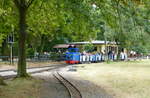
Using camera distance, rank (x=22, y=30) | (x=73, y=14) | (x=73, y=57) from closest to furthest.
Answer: (x=73, y=14)
(x=22, y=30)
(x=73, y=57)

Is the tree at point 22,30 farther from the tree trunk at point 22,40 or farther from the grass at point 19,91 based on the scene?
the grass at point 19,91

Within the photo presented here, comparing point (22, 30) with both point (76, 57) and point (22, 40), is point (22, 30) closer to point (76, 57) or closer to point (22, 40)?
point (22, 40)

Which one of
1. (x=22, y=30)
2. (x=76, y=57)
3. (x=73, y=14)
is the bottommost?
(x=76, y=57)

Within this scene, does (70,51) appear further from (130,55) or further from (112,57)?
(130,55)

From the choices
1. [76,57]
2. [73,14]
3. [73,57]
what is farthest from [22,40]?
[76,57]

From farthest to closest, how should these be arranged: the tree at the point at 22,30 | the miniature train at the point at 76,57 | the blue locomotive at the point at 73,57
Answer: the miniature train at the point at 76,57 < the blue locomotive at the point at 73,57 < the tree at the point at 22,30

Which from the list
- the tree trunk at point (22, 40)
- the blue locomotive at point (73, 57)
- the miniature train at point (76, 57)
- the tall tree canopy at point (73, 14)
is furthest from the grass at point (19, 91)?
the miniature train at point (76, 57)

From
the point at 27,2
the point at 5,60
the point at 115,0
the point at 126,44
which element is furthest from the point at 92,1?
the point at 126,44

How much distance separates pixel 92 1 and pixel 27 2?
4099 millimetres

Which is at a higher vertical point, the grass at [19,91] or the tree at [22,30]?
the tree at [22,30]

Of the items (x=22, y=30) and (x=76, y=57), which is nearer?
(x=22, y=30)

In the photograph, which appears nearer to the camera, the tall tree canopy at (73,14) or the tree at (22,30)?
the tall tree canopy at (73,14)

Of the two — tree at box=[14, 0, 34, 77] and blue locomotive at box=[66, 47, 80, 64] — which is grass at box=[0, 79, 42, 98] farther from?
blue locomotive at box=[66, 47, 80, 64]

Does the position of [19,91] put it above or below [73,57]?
below
